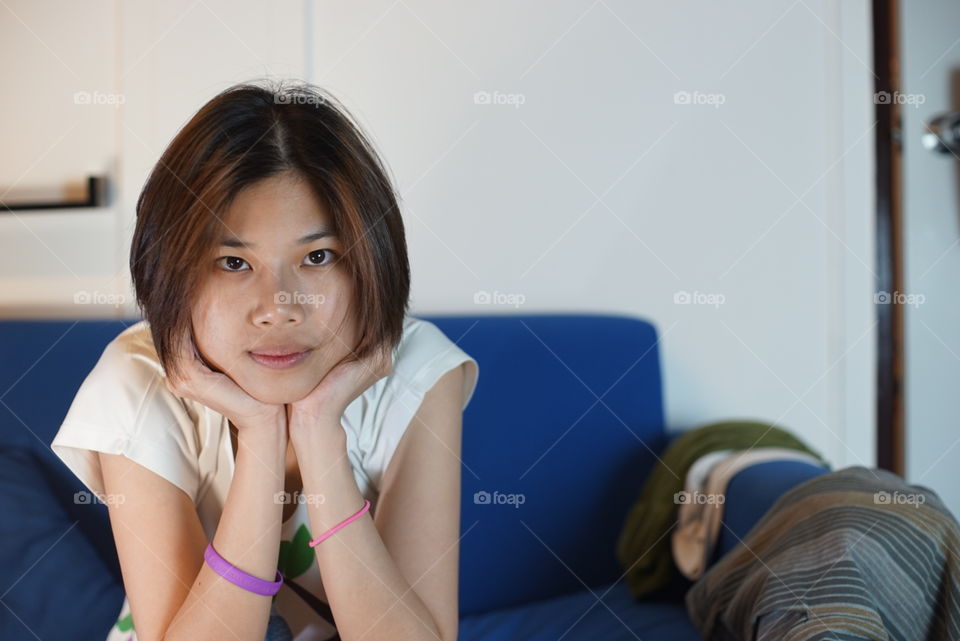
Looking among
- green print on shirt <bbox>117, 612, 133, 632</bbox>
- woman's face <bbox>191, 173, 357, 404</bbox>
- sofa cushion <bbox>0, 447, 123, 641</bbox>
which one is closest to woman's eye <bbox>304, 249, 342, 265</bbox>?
woman's face <bbox>191, 173, 357, 404</bbox>

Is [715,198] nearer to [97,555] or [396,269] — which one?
[396,269]

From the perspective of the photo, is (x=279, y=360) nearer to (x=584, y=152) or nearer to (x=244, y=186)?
(x=244, y=186)

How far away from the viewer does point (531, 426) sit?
4.50 feet

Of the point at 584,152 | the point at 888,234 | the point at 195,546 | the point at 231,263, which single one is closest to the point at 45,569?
the point at 195,546

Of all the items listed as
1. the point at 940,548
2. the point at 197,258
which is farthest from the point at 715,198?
the point at 197,258

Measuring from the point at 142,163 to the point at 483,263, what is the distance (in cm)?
60

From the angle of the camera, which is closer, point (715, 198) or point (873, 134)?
point (715, 198)

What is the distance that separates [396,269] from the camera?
3.06ft

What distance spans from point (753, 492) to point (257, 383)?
2.49ft

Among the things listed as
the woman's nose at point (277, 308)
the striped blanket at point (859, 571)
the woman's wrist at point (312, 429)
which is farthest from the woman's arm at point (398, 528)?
the striped blanket at point (859, 571)

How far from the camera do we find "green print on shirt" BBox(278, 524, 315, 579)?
1021mm

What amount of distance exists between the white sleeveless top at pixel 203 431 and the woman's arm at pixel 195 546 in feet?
0.11

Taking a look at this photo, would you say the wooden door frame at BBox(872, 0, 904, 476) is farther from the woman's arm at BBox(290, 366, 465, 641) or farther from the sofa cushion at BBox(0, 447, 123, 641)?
the sofa cushion at BBox(0, 447, 123, 641)

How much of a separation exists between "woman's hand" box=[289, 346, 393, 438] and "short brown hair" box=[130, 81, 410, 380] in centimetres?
2
